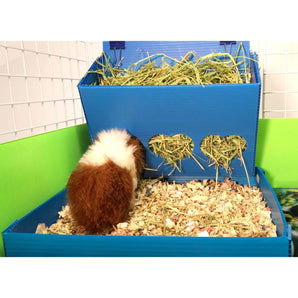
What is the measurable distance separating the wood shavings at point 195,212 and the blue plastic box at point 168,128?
7 centimetres

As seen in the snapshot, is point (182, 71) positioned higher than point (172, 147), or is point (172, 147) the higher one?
point (182, 71)

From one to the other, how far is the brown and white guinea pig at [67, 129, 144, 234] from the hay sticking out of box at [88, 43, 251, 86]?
1.70ft

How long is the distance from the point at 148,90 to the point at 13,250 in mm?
848

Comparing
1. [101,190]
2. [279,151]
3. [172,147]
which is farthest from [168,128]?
[279,151]

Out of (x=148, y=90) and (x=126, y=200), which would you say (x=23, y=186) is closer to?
(x=126, y=200)

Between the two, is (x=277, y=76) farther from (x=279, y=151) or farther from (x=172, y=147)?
(x=172, y=147)

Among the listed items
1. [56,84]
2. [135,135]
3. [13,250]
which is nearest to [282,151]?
[135,135]

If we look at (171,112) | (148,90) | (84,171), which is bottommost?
(84,171)

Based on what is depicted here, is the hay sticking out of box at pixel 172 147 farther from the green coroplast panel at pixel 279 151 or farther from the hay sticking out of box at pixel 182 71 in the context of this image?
the green coroplast panel at pixel 279 151

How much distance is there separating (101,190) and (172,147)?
631mm

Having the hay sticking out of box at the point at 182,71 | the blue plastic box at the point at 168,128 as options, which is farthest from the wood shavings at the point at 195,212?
the hay sticking out of box at the point at 182,71

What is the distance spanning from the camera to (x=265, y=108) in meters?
2.30

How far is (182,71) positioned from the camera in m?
1.83

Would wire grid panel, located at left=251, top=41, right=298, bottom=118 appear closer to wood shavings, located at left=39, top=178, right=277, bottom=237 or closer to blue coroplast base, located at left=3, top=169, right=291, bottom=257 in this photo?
wood shavings, located at left=39, top=178, right=277, bottom=237
